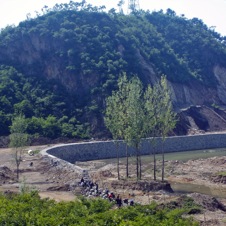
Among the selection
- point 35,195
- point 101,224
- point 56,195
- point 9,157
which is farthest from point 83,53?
point 101,224

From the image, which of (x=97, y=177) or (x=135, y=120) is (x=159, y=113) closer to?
(x=135, y=120)

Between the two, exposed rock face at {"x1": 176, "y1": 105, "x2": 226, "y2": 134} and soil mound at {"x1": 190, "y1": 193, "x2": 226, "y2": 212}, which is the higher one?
exposed rock face at {"x1": 176, "y1": 105, "x2": 226, "y2": 134}

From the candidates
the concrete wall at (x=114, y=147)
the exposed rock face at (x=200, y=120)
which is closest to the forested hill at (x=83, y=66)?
the exposed rock face at (x=200, y=120)

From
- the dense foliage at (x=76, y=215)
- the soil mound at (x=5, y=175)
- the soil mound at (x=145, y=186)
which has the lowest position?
the soil mound at (x=145, y=186)

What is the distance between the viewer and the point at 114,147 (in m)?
62.5

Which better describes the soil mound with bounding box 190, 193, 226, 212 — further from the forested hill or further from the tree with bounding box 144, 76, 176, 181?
the forested hill

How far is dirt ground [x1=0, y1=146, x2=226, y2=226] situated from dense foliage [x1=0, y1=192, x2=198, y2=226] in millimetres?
5627

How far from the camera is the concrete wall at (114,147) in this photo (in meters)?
58.6

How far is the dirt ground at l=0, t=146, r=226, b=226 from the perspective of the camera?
107 feet

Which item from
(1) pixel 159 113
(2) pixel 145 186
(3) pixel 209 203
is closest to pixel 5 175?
(2) pixel 145 186

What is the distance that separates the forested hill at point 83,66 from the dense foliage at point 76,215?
47690mm

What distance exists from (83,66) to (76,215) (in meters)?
67.6

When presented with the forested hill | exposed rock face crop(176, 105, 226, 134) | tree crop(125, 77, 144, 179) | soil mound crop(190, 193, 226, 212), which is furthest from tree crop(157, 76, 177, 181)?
exposed rock face crop(176, 105, 226, 134)

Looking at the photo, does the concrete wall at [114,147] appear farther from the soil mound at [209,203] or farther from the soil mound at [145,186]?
the soil mound at [209,203]
